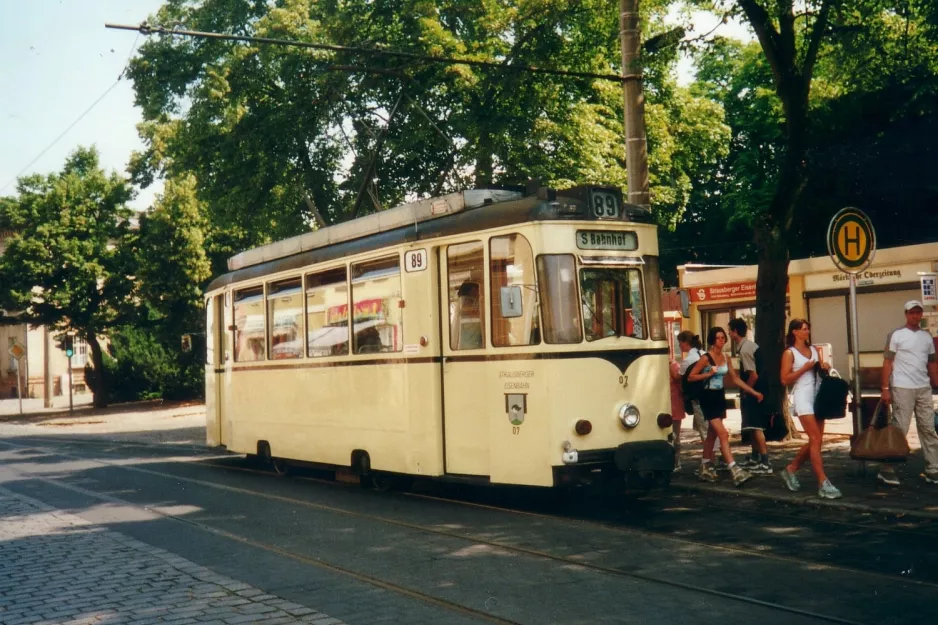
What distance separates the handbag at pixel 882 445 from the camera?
10352mm

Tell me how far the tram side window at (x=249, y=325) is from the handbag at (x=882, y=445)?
8286 millimetres

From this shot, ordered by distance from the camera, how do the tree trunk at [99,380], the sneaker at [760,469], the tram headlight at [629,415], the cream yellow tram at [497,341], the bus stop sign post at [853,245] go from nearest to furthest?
1. the cream yellow tram at [497,341]
2. the tram headlight at [629,415]
3. the bus stop sign post at [853,245]
4. the sneaker at [760,469]
5. the tree trunk at [99,380]

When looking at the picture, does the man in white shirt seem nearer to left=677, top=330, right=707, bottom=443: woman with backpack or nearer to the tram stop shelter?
left=677, top=330, right=707, bottom=443: woman with backpack

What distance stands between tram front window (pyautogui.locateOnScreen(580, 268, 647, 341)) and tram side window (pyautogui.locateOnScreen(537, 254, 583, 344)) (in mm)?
142

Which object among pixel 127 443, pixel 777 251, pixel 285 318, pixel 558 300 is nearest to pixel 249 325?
pixel 285 318

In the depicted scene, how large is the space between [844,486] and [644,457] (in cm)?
276

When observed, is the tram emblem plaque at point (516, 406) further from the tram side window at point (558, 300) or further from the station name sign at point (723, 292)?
the station name sign at point (723, 292)

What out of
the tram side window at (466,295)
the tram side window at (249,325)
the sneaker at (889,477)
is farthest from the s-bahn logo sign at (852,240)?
the tram side window at (249,325)

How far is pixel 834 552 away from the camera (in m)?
8.00

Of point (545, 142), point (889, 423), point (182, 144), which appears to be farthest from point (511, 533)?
point (182, 144)

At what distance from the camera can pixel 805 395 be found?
10.5 m

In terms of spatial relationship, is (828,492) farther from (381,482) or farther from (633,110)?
(633,110)

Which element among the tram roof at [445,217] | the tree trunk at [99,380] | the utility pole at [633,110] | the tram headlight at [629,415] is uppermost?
the utility pole at [633,110]

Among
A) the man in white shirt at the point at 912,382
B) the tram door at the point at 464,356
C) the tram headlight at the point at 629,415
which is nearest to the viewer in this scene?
the tram headlight at the point at 629,415
